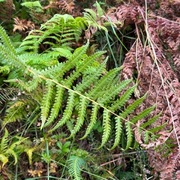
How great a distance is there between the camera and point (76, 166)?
1515mm

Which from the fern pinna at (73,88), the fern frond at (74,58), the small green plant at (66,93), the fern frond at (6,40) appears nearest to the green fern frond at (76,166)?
the small green plant at (66,93)

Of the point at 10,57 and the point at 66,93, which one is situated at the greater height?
the point at 10,57

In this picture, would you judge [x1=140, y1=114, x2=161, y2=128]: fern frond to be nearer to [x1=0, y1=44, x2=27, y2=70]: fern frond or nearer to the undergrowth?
the undergrowth

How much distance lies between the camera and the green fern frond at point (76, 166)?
149 centimetres

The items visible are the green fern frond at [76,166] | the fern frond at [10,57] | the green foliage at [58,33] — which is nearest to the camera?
the fern frond at [10,57]

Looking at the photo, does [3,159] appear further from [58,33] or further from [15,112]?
[58,33]

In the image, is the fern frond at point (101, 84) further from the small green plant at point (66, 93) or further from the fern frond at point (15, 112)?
the fern frond at point (15, 112)

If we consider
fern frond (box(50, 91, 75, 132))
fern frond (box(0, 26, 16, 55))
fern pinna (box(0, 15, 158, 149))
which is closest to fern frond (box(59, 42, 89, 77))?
fern pinna (box(0, 15, 158, 149))

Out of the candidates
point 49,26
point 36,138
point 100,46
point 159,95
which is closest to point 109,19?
point 100,46

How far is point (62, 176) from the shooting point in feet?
5.14

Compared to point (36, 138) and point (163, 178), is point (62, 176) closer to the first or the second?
point (36, 138)

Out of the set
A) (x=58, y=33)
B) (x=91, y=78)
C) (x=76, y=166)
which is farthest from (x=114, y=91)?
(x=58, y=33)

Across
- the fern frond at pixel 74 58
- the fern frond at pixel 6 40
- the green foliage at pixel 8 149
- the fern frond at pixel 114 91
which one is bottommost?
the green foliage at pixel 8 149

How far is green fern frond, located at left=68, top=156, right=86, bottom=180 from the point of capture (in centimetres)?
149
